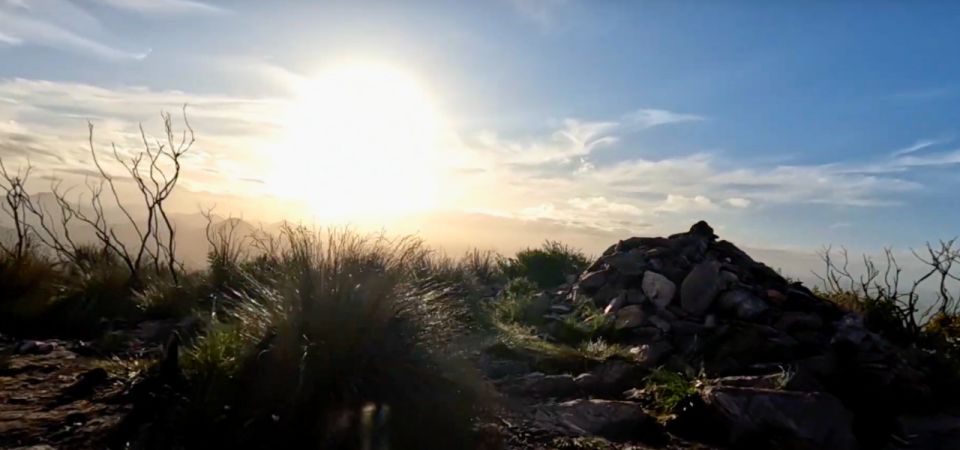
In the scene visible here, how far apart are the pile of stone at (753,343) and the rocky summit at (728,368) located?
14mm

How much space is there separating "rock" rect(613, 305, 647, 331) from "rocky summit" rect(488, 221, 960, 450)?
2cm

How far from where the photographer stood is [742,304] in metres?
8.64

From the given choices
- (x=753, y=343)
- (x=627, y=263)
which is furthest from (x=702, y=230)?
(x=753, y=343)

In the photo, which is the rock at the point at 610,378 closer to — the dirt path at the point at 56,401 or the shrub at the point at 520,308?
the shrub at the point at 520,308

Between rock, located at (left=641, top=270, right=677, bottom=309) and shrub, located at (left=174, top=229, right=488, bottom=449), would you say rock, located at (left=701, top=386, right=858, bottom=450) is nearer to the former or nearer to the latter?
shrub, located at (left=174, top=229, right=488, bottom=449)

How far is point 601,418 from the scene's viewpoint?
515 centimetres

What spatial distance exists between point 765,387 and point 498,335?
306cm

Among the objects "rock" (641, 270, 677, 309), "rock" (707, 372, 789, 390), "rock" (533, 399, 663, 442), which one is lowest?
"rock" (533, 399, 663, 442)

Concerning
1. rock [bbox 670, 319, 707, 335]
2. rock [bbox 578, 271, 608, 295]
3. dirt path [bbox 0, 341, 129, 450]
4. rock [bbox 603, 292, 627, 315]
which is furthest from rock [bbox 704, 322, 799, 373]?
dirt path [bbox 0, 341, 129, 450]

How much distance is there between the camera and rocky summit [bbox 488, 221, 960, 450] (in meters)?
5.14

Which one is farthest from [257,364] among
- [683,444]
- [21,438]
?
[683,444]

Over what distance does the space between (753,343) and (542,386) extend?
2805 mm

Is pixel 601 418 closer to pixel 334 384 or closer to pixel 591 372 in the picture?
pixel 591 372

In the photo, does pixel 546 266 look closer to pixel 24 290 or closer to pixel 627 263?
pixel 627 263
